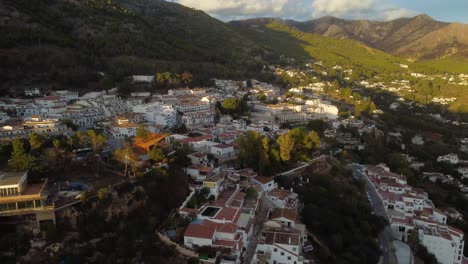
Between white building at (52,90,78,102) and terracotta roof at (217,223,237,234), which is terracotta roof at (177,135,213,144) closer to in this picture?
terracotta roof at (217,223,237,234)

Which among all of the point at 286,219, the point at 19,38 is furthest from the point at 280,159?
the point at 19,38

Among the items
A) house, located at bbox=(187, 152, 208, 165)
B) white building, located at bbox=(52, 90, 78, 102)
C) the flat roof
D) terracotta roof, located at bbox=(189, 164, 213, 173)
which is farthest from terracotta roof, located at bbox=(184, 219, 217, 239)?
white building, located at bbox=(52, 90, 78, 102)

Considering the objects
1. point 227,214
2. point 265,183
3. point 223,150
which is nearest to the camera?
point 227,214

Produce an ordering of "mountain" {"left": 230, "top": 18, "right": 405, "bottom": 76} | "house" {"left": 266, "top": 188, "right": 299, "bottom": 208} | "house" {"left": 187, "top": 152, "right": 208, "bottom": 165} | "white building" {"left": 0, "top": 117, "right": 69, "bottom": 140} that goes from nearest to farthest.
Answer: "house" {"left": 266, "top": 188, "right": 299, "bottom": 208}
"house" {"left": 187, "top": 152, "right": 208, "bottom": 165}
"white building" {"left": 0, "top": 117, "right": 69, "bottom": 140}
"mountain" {"left": 230, "top": 18, "right": 405, "bottom": 76}

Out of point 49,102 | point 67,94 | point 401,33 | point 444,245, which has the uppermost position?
point 401,33

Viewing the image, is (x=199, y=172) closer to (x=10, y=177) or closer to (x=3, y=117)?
(x=10, y=177)

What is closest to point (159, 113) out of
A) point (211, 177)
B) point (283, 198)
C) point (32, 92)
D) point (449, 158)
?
point (32, 92)

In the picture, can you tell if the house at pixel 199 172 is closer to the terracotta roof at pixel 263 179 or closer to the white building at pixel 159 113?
the terracotta roof at pixel 263 179

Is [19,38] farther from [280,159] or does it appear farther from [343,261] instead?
[343,261]
